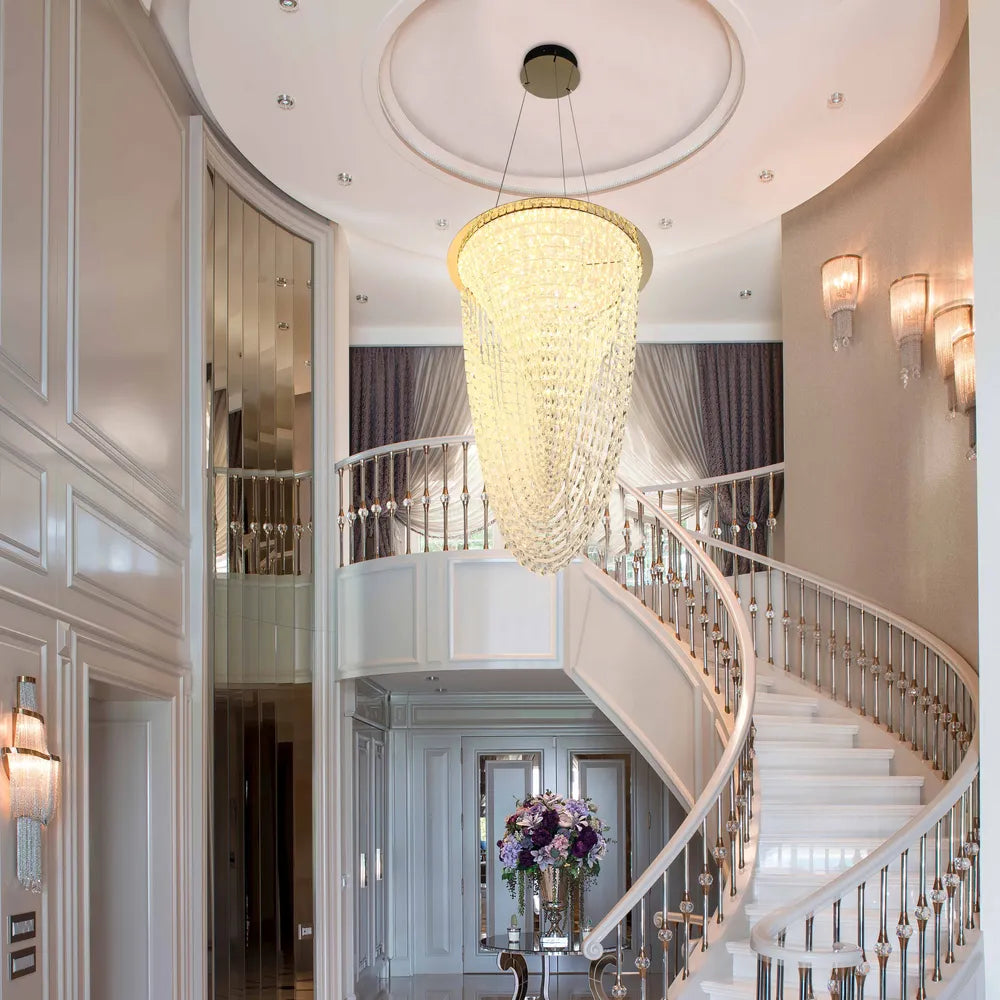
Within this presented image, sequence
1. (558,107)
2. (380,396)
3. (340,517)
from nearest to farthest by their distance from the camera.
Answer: (558,107) → (340,517) → (380,396)

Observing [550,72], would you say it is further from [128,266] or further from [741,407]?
[741,407]

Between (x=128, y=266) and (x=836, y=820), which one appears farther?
(x=836, y=820)

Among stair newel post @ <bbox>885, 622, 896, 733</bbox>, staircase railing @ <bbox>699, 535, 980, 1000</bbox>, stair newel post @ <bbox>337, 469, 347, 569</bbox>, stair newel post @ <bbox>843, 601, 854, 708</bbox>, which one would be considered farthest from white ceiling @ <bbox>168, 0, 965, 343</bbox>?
stair newel post @ <bbox>885, 622, 896, 733</bbox>

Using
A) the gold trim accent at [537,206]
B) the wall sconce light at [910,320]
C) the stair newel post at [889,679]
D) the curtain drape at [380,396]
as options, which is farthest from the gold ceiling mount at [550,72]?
the curtain drape at [380,396]

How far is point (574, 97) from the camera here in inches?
271

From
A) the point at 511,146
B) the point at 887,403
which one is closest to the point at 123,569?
the point at 511,146

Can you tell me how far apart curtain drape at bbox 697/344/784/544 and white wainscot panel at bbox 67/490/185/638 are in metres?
5.80

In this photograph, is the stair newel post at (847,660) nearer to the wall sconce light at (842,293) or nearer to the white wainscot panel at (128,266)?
the wall sconce light at (842,293)

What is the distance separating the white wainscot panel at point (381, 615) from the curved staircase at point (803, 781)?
26 cm

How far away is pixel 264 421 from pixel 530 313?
10.2 feet

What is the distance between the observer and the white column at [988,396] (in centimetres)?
493

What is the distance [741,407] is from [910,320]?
146 inches

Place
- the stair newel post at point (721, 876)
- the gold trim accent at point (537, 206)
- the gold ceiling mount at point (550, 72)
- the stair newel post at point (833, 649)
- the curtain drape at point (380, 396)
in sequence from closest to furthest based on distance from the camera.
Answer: the gold trim accent at point (537, 206), the stair newel post at point (721, 876), the gold ceiling mount at point (550, 72), the stair newel post at point (833, 649), the curtain drape at point (380, 396)

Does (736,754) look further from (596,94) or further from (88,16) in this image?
(88,16)
